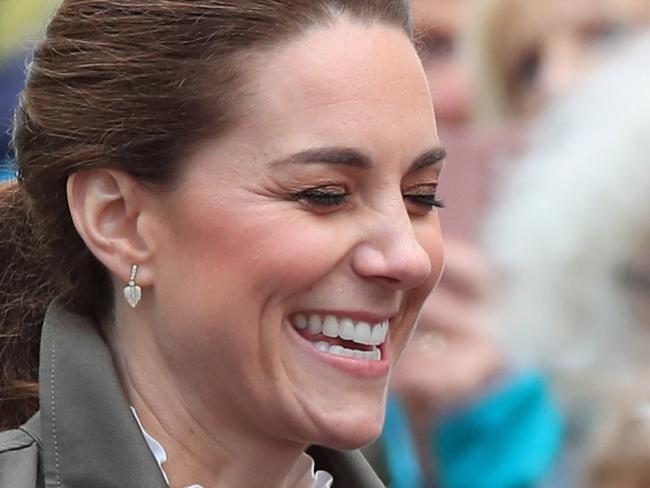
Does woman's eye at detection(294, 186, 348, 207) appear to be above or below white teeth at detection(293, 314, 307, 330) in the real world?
above

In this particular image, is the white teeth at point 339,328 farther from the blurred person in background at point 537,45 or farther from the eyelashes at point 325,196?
the blurred person in background at point 537,45

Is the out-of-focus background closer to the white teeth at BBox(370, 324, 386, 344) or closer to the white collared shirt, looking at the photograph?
the white collared shirt

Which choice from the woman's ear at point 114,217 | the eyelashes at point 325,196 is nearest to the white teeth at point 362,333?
the eyelashes at point 325,196

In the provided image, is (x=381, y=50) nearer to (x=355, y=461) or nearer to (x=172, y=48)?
(x=172, y=48)

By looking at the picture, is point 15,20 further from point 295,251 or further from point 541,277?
point 295,251

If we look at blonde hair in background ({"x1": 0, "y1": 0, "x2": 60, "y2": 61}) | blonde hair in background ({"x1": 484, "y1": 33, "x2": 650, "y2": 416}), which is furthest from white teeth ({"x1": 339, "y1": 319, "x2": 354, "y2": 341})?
blonde hair in background ({"x1": 0, "y1": 0, "x2": 60, "y2": 61})

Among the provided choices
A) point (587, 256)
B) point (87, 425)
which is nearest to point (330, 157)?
point (87, 425)

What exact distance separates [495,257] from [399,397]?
1.28ft

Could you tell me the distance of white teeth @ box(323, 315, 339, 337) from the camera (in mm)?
1991

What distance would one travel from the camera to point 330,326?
1993 mm

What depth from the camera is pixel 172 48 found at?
6.57 ft

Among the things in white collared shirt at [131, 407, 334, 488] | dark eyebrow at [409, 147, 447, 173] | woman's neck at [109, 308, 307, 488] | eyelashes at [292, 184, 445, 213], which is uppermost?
dark eyebrow at [409, 147, 447, 173]

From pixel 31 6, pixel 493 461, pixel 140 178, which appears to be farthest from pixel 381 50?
pixel 31 6

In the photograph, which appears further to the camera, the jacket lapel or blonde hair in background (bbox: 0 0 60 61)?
blonde hair in background (bbox: 0 0 60 61)
